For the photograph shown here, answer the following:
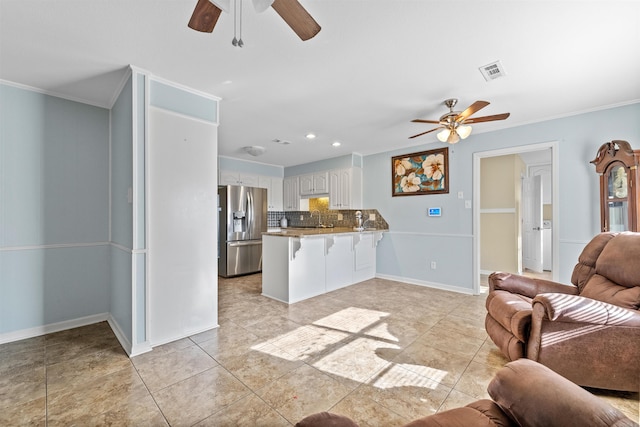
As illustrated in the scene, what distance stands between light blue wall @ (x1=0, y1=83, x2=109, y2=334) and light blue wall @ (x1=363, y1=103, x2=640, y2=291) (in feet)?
13.7

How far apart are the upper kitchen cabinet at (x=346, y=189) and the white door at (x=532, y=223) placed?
363 centimetres

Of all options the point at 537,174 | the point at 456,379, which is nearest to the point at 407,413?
the point at 456,379

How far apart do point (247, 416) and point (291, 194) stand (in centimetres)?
518

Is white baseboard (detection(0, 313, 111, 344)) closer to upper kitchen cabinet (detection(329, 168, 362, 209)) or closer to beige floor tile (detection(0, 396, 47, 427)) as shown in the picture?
beige floor tile (detection(0, 396, 47, 427))

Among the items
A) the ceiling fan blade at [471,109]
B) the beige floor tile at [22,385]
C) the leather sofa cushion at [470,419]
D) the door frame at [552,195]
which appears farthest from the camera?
the door frame at [552,195]

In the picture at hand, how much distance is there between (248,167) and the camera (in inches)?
236

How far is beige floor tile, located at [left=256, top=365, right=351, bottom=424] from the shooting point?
1.64m

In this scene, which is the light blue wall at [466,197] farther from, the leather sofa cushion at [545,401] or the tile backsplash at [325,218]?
the leather sofa cushion at [545,401]

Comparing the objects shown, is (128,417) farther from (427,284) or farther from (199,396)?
(427,284)

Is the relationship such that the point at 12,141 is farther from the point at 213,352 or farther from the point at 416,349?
the point at 416,349

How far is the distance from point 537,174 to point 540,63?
450 centimetres

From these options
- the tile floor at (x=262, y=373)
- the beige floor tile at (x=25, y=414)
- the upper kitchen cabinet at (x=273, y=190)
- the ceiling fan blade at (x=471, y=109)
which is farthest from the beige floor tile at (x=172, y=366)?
the upper kitchen cabinet at (x=273, y=190)

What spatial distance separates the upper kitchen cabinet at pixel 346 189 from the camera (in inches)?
208

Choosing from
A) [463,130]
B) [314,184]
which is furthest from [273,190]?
[463,130]
